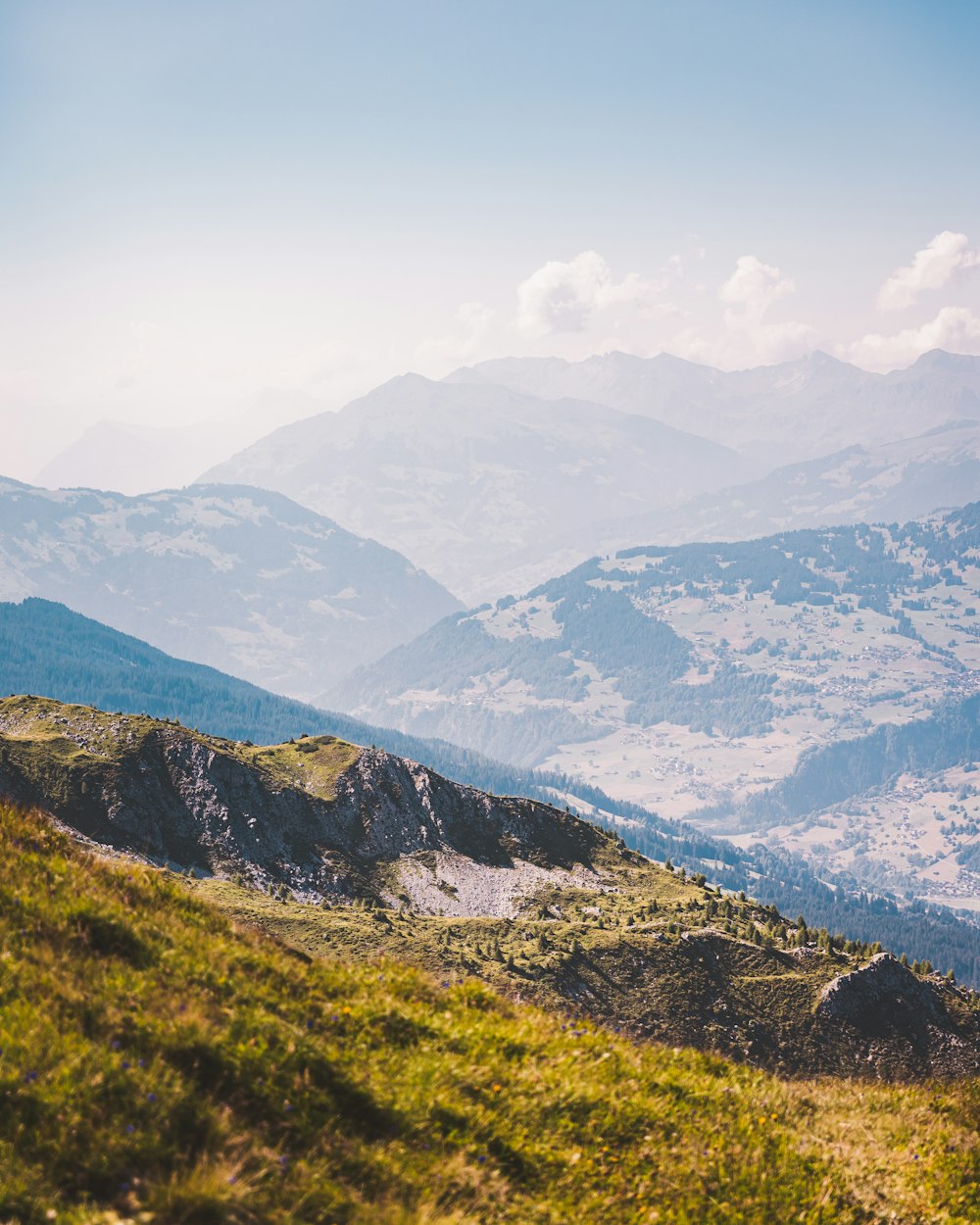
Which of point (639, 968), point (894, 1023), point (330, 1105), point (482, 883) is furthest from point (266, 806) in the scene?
point (330, 1105)

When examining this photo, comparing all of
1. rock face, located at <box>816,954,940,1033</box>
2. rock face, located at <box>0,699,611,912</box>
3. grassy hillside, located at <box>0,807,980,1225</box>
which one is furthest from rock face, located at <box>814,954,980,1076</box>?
grassy hillside, located at <box>0,807,980,1225</box>

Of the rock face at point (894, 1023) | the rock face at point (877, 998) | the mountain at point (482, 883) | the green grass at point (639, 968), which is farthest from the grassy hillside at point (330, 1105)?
the rock face at point (877, 998)

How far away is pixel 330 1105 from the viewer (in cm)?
1131

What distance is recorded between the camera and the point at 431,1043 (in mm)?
13672

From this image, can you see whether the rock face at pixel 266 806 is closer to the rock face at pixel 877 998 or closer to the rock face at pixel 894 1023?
the rock face at pixel 877 998

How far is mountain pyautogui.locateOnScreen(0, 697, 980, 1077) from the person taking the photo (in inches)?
2648

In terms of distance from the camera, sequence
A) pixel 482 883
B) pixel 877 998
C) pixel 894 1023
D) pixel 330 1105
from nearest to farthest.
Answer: pixel 330 1105
pixel 894 1023
pixel 877 998
pixel 482 883

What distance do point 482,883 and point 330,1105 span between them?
99.2 meters

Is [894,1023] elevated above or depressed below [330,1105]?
below

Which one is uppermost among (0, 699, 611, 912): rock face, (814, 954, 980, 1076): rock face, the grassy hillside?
the grassy hillside

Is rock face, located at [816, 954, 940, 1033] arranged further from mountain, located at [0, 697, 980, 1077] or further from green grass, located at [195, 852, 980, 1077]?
green grass, located at [195, 852, 980, 1077]

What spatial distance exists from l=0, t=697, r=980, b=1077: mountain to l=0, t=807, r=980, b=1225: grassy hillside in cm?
4236

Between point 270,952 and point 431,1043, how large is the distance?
324cm

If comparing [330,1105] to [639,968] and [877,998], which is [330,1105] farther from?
[877,998]
